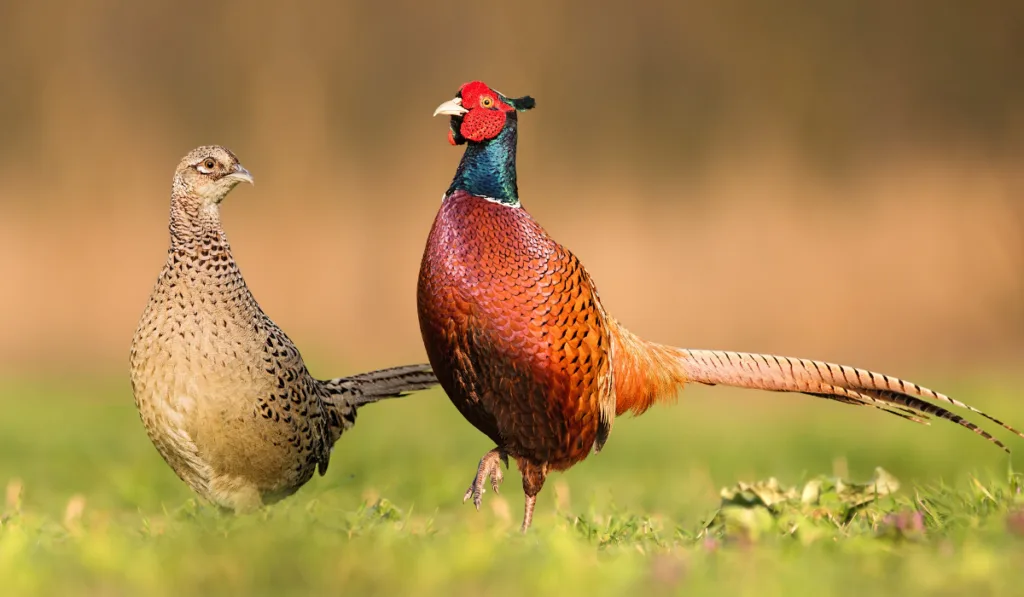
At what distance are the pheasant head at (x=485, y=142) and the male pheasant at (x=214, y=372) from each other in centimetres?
74

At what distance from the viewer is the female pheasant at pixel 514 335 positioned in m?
3.94

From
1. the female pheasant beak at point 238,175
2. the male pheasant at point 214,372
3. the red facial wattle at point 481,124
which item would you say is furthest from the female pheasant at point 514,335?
the female pheasant beak at point 238,175

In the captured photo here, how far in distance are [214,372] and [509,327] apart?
3.12 ft

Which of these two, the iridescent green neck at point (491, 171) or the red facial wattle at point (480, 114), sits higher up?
the red facial wattle at point (480, 114)

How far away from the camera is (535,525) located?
4301mm

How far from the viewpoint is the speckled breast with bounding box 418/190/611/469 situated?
3.93m

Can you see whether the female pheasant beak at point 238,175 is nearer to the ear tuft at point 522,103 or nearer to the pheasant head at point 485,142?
the pheasant head at point 485,142

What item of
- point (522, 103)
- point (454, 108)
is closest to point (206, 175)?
point (454, 108)

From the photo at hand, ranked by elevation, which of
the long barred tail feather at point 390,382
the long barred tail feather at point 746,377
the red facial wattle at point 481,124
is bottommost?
the long barred tail feather at point 390,382

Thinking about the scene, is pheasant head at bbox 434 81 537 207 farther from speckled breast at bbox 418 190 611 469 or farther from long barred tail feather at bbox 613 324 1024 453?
long barred tail feather at bbox 613 324 1024 453

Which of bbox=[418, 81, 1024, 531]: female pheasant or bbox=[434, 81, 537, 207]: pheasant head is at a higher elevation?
bbox=[434, 81, 537, 207]: pheasant head

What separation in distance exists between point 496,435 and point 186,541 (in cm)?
135

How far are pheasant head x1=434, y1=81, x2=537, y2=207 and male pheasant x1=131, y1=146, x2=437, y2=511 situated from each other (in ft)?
2.42

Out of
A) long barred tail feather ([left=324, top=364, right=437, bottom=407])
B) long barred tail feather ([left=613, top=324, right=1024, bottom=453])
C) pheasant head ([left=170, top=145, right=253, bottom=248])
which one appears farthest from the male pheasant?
long barred tail feather ([left=613, top=324, right=1024, bottom=453])
